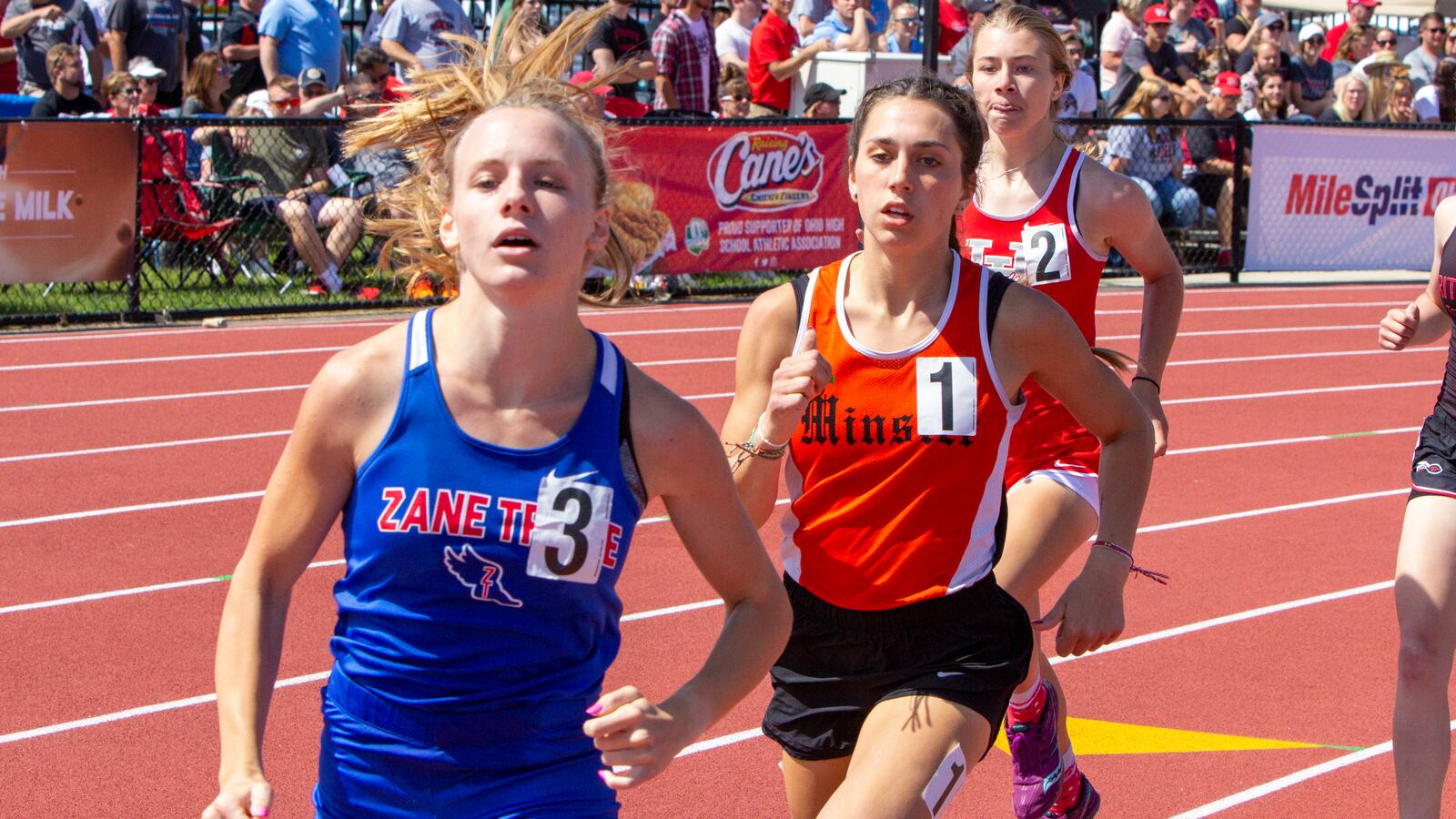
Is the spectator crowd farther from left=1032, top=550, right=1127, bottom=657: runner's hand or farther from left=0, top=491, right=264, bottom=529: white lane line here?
left=1032, top=550, right=1127, bottom=657: runner's hand

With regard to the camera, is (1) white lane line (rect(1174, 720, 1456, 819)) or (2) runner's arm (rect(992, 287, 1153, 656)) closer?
(2) runner's arm (rect(992, 287, 1153, 656))

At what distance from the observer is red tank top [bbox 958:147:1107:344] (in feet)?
14.5

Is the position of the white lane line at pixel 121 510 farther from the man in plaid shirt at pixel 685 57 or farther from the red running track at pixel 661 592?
the man in plaid shirt at pixel 685 57

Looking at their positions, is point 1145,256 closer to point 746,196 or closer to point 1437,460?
point 1437,460

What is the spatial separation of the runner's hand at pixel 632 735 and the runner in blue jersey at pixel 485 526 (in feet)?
0.08

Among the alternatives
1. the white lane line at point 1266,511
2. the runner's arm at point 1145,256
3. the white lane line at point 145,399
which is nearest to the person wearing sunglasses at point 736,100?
the white lane line at point 145,399

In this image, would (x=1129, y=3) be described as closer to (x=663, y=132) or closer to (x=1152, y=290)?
(x=663, y=132)

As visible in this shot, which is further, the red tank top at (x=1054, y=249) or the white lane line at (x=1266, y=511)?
the white lane line at (x=1266, y=511)

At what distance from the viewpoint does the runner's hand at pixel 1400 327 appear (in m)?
4.43

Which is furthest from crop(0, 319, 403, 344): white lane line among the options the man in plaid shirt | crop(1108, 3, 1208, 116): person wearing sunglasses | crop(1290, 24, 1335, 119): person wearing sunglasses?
crop(1290, 24, 1335, 119): person wearing sunglasses

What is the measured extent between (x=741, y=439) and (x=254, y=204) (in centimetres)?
977

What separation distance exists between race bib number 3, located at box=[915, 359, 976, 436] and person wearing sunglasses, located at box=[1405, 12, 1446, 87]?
1736cm

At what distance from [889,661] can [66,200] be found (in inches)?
377

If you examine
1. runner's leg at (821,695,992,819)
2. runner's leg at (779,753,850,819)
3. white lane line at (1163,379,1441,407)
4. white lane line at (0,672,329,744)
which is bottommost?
white lane line at (0,672,329,744)
